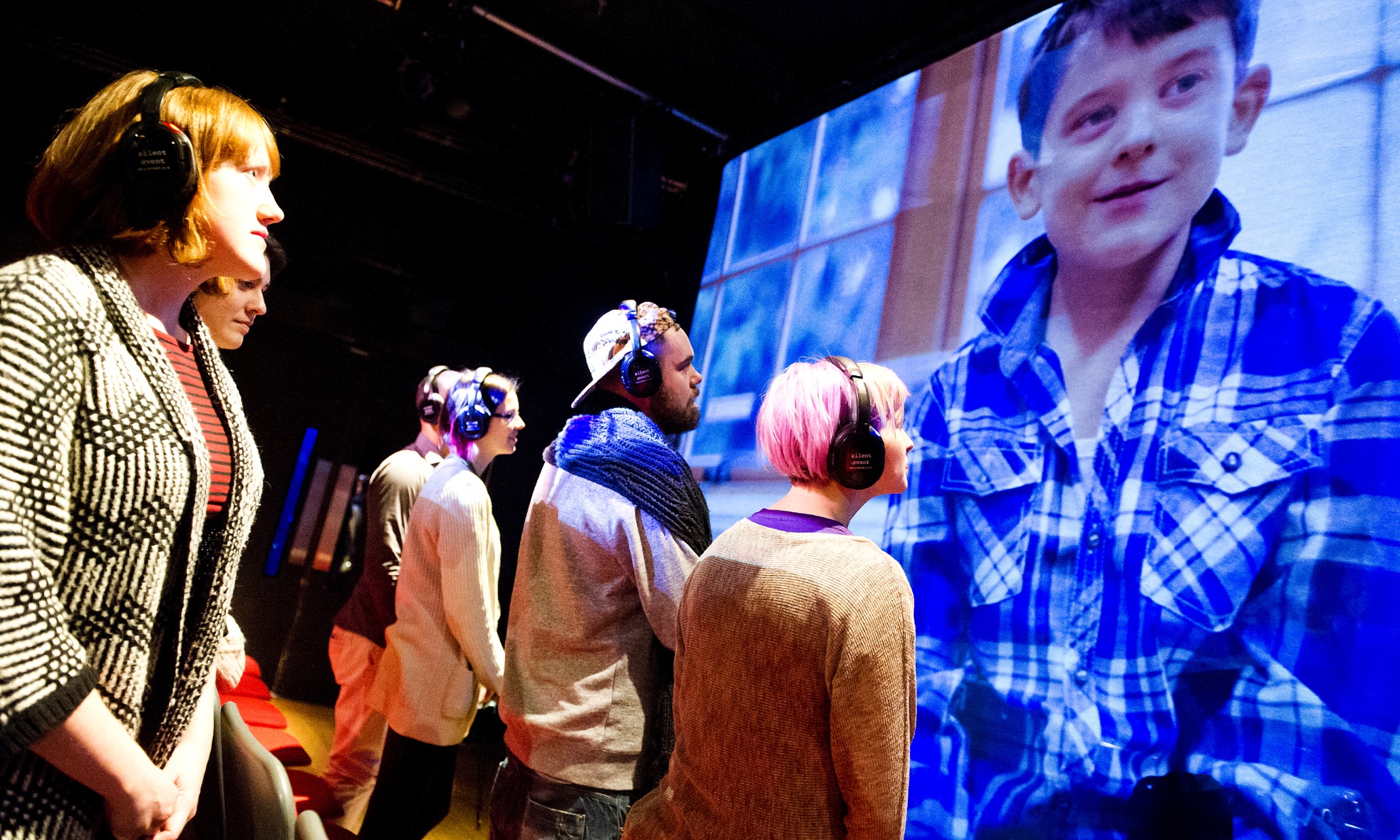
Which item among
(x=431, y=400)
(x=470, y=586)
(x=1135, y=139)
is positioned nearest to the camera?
(x=470, y=586)

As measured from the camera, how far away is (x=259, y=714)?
118 inches

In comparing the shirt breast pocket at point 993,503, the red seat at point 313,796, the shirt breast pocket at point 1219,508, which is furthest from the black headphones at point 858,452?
the red seat at point 313,796

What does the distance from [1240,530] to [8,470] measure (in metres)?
2.42

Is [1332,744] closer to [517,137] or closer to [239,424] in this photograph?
[239,424]

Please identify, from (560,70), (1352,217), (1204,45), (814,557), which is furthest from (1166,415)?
(560,70)

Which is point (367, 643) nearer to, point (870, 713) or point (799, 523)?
point (799, 523)

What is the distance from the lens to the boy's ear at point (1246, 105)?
2312 millimetres

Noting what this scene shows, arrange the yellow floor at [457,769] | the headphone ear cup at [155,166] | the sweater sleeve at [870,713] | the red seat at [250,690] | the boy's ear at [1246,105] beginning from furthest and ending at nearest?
1. the yellow floor at [457,769]
2. the red seat at [250,690]
3. the boy's ear at [1246,105]
4. the sweater sleeve at [870,713]
5. the headphone ear cup at [155,166]

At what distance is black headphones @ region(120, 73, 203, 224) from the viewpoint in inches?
40.1

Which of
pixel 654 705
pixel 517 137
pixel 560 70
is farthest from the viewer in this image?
pixel 517 137

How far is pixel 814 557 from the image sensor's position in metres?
1.25

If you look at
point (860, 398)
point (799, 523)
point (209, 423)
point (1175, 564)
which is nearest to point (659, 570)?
point (799, 523)

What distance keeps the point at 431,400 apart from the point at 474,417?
0.78m

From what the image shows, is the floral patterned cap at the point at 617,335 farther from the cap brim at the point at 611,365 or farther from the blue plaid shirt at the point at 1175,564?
the blue plaid shirt at the point at 1175,564
